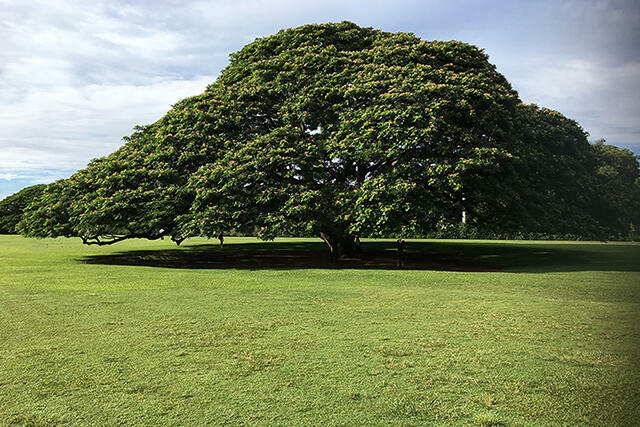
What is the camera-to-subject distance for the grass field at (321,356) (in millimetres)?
4211

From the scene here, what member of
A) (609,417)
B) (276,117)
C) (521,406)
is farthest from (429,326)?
(276,117)

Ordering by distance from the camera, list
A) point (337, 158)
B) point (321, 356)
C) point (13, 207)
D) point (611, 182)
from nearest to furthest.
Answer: point (321, 356), point (337, 158), point (611, 182), point (13, 207)

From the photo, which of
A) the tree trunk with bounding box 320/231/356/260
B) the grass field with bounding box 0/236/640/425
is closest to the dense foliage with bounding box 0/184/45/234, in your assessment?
the tree trunk with bounding box 320/231/356/260

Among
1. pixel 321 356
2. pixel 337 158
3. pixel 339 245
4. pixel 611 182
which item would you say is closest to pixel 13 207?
pixel 339 245

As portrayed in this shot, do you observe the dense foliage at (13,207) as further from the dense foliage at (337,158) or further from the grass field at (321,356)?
the grass field at (321,356)

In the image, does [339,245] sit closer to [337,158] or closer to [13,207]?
[337,158]

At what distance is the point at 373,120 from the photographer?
1906 cm

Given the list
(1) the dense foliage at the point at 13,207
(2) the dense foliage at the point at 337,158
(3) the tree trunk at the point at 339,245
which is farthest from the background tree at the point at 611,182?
(1) the dense foliage at the point at 13,207

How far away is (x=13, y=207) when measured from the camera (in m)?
70.8

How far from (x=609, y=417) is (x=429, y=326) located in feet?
13.0

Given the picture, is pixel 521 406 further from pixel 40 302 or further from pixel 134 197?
pixel 134 197

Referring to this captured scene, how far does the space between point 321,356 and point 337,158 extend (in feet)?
48.3

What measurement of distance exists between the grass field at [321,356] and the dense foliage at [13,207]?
220ft

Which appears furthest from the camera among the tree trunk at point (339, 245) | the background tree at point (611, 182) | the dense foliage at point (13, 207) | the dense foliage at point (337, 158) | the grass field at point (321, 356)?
the dense foliage at point (13, 207)
